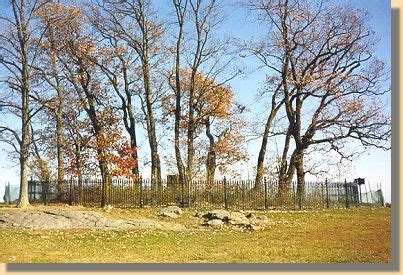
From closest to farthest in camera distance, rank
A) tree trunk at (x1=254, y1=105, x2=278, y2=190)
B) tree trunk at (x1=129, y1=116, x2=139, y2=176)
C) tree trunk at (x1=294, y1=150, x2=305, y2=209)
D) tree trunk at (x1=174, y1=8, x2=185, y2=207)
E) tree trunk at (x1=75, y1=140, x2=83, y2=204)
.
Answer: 1. tree trunk at (x1=254, y1=105, x2=278, y2=190)
2. tree trunk at (x1=294, y1=150, x2=305, y2=209)
3. tree trunk at (x1=174, y1=8, x2=185, y2=207)
4. tree trunk at (x1=129, y1=116, x2=139, y2=176)
5. tree trunk at (x1=75, y1=140, x2=83, y2=204)

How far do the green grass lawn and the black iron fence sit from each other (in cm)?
73

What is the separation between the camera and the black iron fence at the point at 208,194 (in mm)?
10852

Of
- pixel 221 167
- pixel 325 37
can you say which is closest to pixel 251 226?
pixel 221 167

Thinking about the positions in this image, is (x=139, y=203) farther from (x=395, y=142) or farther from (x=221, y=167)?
(x=395, y=142)

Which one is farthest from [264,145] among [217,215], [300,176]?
[217,215]

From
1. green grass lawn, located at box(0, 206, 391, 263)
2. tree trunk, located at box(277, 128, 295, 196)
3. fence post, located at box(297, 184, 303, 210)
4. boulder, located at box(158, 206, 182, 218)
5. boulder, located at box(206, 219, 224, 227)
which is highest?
tree trunk, located at box(277, 128, 295, 196)

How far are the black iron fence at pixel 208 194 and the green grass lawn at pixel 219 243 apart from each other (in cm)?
73

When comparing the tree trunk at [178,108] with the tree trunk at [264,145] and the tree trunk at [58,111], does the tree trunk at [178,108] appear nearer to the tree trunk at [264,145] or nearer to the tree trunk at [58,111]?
the tree trunk at [264,145]

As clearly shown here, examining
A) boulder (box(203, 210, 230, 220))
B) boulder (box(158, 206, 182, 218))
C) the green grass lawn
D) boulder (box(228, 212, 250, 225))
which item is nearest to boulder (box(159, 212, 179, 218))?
boulder (box(158, 206, 182, 218))

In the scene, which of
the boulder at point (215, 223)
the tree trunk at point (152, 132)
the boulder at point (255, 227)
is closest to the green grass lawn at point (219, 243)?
the boulder at point (255, 227)

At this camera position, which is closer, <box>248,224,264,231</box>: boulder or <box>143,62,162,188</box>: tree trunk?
<box>248,224,264,231</box>: boulder

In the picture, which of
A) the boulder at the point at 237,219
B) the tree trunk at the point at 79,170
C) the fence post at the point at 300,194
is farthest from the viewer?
the tree trunk at the point at 79,170

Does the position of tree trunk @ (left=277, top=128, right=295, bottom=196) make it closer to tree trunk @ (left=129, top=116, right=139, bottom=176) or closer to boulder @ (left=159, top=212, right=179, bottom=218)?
boulder @ (left=159, top=212, right=179, bottom=218)

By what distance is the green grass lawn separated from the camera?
22.1ft
